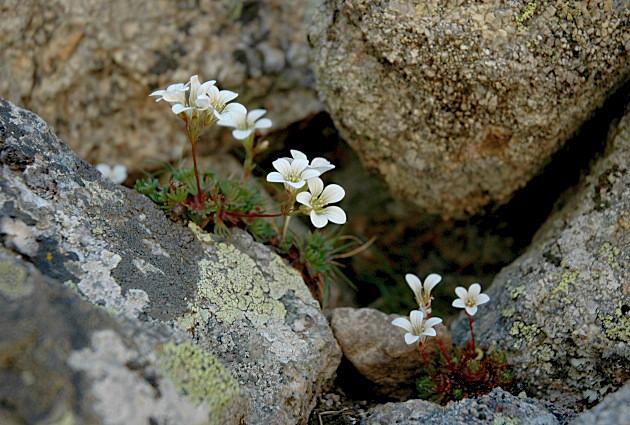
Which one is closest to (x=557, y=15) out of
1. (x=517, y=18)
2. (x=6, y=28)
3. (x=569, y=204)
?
(x=517, y=18)

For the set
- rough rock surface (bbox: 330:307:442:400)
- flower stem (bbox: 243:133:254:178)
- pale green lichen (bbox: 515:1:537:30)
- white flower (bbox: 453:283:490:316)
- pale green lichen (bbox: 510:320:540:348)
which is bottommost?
rough rock surface (bbox: 330:307:442:400)

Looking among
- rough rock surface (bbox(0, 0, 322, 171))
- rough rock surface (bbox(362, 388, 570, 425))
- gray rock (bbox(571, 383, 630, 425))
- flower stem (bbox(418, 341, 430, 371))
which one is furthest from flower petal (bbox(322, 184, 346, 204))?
rough rock surface (bbox(0, 0, 322, 171))

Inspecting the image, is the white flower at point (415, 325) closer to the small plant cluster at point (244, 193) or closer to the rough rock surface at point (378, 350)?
the rough rock surface at point (378, 350)

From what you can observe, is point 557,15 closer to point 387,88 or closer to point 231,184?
point 387,88

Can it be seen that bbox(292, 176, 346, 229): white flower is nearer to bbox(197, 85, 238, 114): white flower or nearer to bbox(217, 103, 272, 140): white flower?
bbox(197, 85, 238, 114): white flower

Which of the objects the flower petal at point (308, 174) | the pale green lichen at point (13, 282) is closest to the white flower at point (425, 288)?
the flower petal at point (308, 174)

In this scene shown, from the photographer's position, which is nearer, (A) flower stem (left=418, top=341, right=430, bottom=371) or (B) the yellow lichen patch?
(B) the yellow lichen patch
